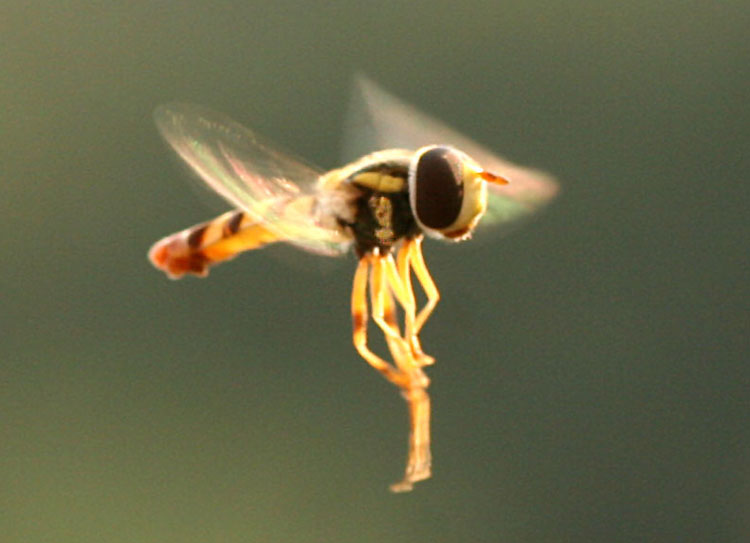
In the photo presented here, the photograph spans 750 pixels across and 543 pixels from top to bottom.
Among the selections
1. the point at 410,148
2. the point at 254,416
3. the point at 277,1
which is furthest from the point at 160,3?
the point at 410,148

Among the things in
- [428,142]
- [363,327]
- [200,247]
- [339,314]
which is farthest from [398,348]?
[339,314]

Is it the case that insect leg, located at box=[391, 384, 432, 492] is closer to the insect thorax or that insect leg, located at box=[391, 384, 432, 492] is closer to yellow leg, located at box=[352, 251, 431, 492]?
yellow leg, located at box=[352, 251, 431, 492]

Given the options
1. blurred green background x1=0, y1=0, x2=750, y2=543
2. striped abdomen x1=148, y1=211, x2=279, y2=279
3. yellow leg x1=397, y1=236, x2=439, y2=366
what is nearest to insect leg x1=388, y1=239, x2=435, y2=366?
yellow leg x1=397, y1=236, x2=439, y2=366

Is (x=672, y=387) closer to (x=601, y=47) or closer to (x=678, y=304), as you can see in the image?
(x=678, y=304)

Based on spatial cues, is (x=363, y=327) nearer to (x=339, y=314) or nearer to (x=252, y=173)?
(x=252, y=173)

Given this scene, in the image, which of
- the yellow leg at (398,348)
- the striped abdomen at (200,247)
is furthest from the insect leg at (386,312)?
the striped abdomen at (200,247)

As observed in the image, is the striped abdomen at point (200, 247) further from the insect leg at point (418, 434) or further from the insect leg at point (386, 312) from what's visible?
the insect leg at point (418, 434)
